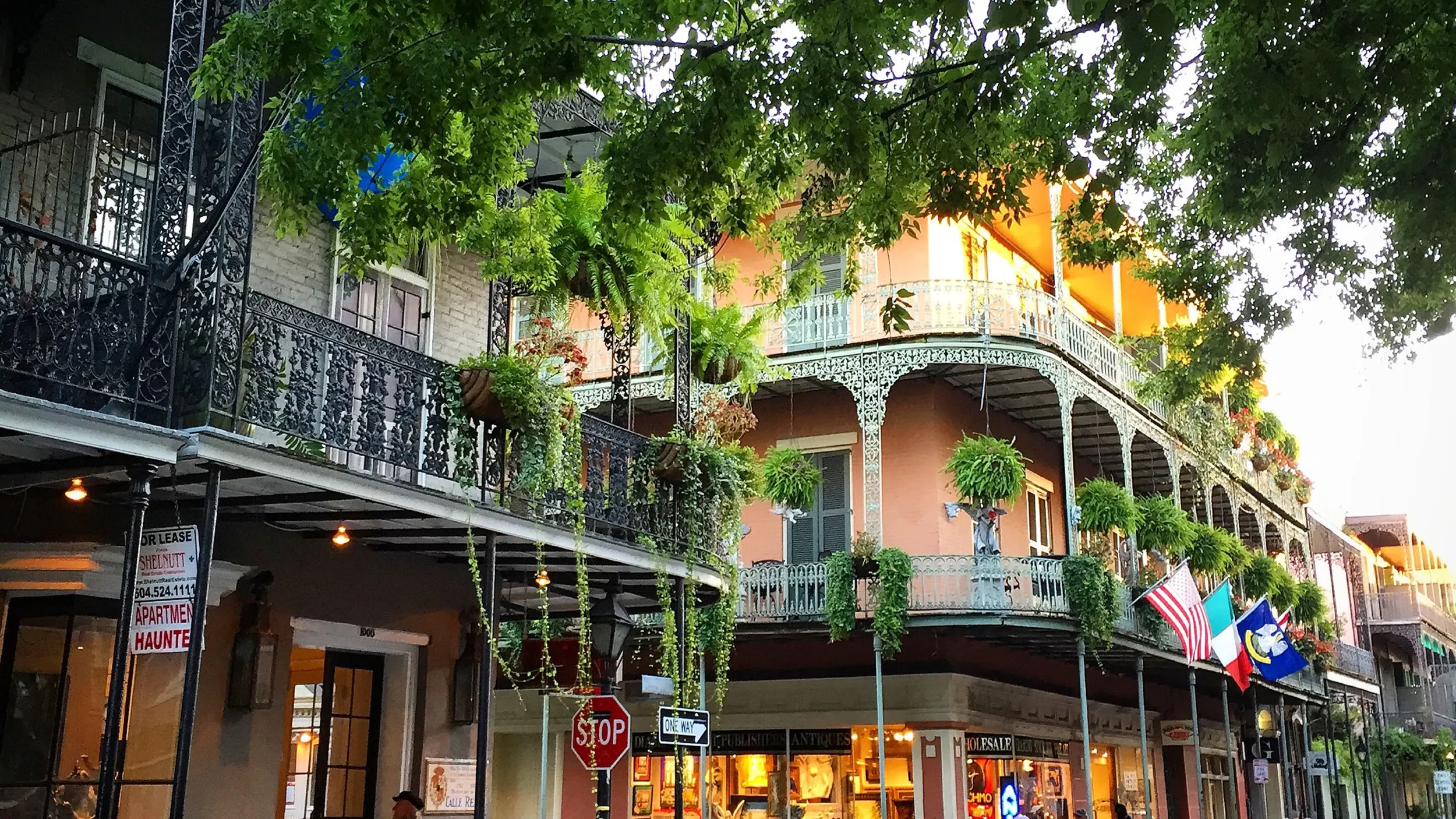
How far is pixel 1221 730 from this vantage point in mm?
31516

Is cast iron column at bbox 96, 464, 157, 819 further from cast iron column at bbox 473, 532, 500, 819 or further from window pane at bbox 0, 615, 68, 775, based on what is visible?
cast iron column at bbox 473, 532, 500, 819

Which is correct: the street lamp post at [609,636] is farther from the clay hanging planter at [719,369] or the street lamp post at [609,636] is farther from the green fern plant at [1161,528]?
the green fern plant at [1161,528]

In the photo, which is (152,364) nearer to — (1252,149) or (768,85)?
(768,85)

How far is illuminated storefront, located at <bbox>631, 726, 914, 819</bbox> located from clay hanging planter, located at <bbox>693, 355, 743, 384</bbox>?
8070 millimetres

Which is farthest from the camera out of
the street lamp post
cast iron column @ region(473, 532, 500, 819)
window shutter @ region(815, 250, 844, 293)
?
window shutter @ region(815, 250, 844, 293)

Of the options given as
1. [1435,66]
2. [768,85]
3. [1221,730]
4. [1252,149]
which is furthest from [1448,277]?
[1221,730]

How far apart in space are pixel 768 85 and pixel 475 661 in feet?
23.3

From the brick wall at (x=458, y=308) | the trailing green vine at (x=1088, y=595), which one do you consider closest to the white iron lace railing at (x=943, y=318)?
the trailing green vine at (x=1088, y=595)

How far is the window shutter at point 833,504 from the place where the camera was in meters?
20.9

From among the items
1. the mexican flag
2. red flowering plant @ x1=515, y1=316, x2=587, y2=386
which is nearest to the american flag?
the mexican flag

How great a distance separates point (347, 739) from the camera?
1238cm

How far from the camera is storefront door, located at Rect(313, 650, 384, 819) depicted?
40.0 feet

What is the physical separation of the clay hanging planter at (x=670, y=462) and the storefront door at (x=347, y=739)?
3097 mm

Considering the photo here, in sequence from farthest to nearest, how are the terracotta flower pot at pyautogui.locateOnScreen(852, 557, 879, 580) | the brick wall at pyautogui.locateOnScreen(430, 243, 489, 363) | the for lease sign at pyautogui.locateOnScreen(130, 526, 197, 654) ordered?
1. the terracotta flower pot at pyautogui.locateOnScreen(852, 557, 879, 580)
2. the brick wall at pyautogui.locateOnScreen(430, 243, 489, 363)
3. the for lease sign at pyautogui.locateOnScreen(130, 526, 197, 654)
